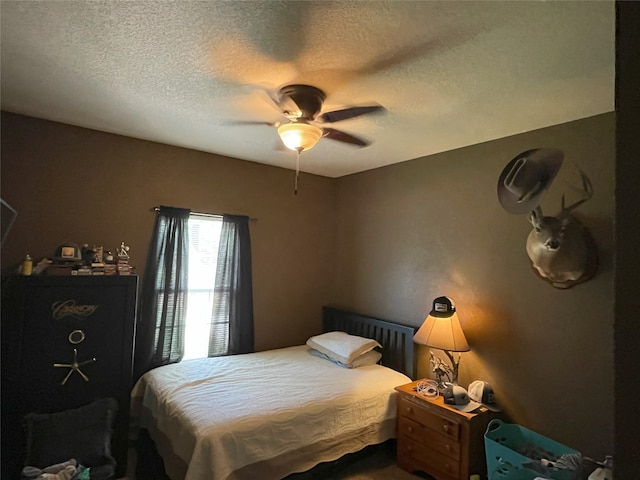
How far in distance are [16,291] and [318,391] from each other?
2121 mm

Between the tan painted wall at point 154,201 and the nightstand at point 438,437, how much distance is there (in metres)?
1.65

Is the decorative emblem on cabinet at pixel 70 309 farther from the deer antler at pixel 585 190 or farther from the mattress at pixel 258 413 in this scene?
the deer antler at pixel 585 190

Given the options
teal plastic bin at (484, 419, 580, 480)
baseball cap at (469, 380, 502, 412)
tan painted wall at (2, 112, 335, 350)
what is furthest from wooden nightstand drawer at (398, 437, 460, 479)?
tan painted wall at (2, 112, 335, 350)

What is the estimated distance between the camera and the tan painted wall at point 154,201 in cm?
270

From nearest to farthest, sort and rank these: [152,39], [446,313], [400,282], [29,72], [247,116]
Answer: [152,39] < [29,72] < [247,116] < [446,313] < [400,282]

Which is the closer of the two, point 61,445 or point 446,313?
point 61,445

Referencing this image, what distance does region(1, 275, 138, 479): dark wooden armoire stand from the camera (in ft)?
7.38

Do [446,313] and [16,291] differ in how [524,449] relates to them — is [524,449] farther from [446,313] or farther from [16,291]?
[16,291]

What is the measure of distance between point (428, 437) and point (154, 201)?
298 centimetres

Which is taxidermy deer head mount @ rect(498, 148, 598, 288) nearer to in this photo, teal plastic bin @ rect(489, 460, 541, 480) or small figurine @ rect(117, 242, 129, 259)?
teal plastic bin @ rect(489, 460, 541, 480)

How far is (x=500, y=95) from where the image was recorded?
6.95 ft

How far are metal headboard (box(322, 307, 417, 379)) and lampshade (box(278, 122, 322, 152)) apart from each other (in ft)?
6.74

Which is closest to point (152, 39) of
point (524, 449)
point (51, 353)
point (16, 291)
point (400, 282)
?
point (16, 291)

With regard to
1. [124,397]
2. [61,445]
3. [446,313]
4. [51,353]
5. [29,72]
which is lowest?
[61,445]
